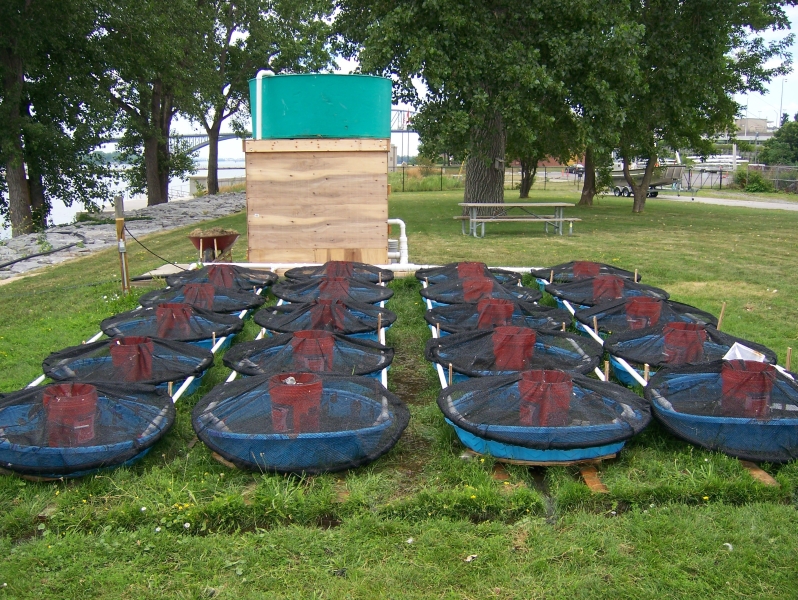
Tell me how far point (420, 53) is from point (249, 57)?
1992 cm

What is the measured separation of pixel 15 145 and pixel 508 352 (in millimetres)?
17743

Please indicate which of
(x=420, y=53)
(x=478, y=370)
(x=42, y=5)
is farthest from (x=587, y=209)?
(x=478, y=370)

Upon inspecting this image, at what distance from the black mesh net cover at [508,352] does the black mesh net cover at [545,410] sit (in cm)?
53

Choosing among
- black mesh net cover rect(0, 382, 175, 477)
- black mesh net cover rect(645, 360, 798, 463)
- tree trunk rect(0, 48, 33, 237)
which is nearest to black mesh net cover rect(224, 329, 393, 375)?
black mesh net cover rect(0, 382, 175, 477)

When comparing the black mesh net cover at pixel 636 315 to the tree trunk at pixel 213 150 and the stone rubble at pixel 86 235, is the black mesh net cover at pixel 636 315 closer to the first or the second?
the stone rubble at pixel 86 235

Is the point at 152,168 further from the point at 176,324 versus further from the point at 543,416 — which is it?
the point at 543,416

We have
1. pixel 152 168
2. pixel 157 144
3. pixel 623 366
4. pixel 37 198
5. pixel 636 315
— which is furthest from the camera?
pixel 157 144

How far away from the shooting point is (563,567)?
327cm

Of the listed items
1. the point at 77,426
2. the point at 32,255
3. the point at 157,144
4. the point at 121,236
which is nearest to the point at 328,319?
the point at 77,426

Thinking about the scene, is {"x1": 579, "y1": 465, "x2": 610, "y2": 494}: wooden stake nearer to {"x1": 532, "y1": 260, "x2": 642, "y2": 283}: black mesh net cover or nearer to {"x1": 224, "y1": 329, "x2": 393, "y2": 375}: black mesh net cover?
{"x1": 224, "y1": 329, "x2": 393, "y2": 375}: black mesh net cover

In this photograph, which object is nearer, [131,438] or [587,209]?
[131,438]

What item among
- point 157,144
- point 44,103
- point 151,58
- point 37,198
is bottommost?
point 37,198

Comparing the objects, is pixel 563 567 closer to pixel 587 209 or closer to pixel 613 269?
pixel 613 269

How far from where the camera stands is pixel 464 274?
806 centimetres
